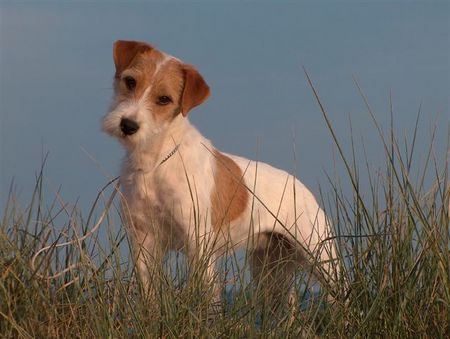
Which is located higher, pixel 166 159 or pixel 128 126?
pixel 128 126

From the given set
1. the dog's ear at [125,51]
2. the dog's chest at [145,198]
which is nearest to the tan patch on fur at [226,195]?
the dog's chest at [145,198]

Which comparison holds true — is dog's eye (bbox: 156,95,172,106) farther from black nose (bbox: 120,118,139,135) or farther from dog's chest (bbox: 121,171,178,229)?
dog's chest (bbox: 121,171,178,229)

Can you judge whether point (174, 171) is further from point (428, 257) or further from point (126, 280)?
point (428, 257)

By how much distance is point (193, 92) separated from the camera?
6.48m

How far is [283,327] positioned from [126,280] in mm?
1393

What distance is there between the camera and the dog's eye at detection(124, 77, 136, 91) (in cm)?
656

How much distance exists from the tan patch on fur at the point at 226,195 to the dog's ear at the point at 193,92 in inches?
30.3

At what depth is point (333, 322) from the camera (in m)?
4.31

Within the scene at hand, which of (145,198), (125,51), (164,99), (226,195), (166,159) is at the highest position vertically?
(125,51)

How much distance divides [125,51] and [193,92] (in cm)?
84

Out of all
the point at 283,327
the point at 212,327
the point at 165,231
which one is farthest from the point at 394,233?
the point at 165,231

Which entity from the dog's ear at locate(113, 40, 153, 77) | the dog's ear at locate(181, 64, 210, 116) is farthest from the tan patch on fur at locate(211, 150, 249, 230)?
the dog's ear at locate(113, 40, 153, 77)

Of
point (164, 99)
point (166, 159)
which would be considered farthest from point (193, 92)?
point (166, 159)

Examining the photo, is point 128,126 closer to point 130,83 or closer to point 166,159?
point 130,83
